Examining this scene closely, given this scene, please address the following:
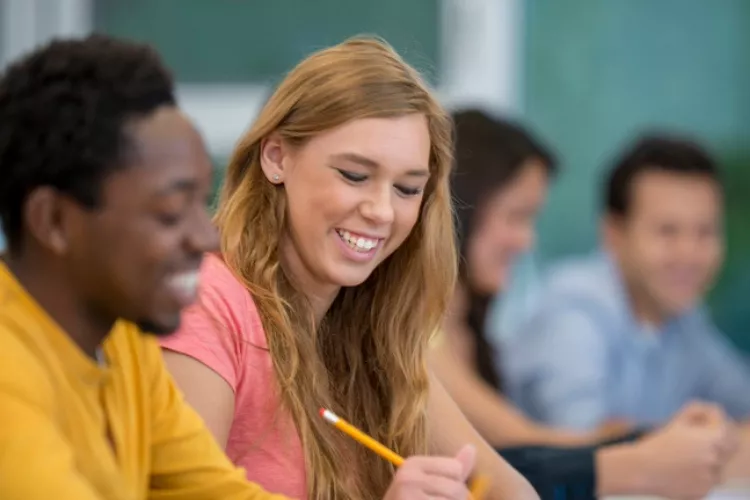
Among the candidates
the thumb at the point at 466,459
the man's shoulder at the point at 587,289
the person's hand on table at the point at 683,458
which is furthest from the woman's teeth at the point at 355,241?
the man's shoulder at the point at 587,289

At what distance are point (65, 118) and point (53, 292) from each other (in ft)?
0.37

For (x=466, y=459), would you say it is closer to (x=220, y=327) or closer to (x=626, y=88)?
(x=220, y=327)

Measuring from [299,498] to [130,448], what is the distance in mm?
331

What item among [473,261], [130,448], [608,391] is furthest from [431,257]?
[608,391]

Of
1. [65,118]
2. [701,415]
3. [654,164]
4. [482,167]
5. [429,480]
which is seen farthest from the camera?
[654,164]

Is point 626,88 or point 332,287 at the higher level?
point 332,287

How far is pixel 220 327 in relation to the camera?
1.17m

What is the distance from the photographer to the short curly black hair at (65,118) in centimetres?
79

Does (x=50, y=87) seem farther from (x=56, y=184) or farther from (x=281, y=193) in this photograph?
(x=281, y=193)

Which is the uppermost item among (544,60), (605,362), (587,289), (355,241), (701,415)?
(355,241)

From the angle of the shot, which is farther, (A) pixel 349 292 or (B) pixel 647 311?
(B) pixel 647 311

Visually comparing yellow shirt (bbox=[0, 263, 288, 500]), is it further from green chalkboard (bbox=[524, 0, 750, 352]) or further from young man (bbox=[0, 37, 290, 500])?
green chalkboard (bbox=[524, 0, 750, 352])

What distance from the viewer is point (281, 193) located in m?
1.26

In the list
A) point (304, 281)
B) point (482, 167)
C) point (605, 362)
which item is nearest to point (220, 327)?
point (304, 281)
